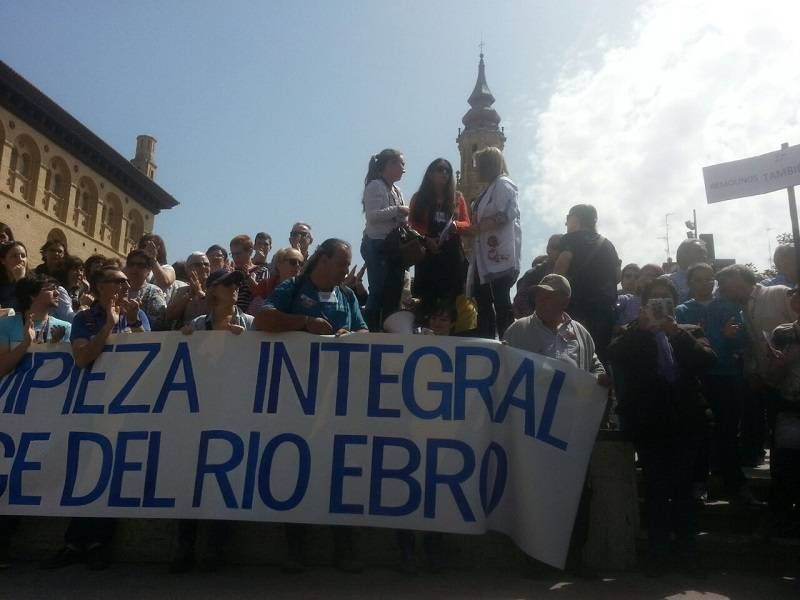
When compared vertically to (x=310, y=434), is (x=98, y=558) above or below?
below

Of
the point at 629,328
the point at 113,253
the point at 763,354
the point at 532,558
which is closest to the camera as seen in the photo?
the point at 532,558

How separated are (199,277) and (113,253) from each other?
3503cm

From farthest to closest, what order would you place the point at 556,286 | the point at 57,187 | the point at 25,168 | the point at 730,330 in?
1. the point at 57,187
2. the point at 25,168
3. the point at 730,330
4. the point at 556,286

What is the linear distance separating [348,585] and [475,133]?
75.2 metres

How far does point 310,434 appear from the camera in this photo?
414 cm

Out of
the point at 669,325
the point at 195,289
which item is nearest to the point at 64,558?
the point at 195,289

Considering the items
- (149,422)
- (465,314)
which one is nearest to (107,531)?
(149,422)

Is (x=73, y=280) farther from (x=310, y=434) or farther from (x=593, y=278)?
(x=593, y=278)

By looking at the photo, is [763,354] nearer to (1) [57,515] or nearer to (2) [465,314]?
(2) [465,314]

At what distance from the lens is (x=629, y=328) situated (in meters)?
4.36

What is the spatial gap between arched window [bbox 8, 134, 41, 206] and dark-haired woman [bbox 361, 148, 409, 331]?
94.2 ft

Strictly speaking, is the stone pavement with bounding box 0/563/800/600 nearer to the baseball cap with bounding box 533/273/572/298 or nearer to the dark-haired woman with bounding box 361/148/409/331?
the baseball cap with bounding box 533/273/572/298

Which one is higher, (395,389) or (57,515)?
(395,389)

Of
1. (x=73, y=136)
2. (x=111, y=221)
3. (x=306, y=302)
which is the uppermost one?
(x=73, y=136)
